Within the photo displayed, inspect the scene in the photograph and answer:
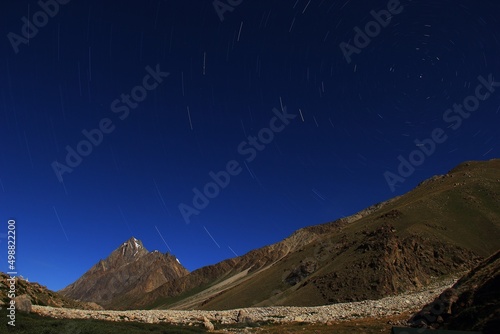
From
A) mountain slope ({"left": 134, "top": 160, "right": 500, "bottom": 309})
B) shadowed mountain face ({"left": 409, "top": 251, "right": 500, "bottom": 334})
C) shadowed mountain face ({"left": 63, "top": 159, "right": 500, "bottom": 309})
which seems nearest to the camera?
shadowed mountain face ({"left": 409, "top": 251, "right": 500, "bottom": 334})

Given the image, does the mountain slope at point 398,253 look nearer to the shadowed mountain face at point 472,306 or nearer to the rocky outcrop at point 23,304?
the shadowed mountain face at point 472,306

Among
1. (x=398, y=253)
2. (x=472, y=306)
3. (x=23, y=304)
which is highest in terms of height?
(x=23, y=304)

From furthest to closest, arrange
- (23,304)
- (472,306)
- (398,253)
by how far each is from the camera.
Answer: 1. (398,253)
2. (23,304)
3. (472,306)

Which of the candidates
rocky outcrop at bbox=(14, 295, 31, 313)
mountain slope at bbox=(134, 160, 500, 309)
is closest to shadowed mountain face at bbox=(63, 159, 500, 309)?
mountain slope at bbox=(134, 160, 500, 309)

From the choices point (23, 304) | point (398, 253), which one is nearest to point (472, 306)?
point (23, 304)

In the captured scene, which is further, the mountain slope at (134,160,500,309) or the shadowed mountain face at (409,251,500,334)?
the mountain slope at (134,160,500,309)

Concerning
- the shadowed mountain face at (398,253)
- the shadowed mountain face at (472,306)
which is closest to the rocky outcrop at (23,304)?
the shadowed mountain face at (472,306)

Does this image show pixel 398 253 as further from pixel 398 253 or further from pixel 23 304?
pixel 23 304

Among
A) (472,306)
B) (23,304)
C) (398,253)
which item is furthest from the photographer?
(398,253)

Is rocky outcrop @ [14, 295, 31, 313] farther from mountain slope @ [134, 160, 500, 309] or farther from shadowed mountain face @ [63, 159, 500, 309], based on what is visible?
shadowed mountain face @ [63, 159, 500, 309]

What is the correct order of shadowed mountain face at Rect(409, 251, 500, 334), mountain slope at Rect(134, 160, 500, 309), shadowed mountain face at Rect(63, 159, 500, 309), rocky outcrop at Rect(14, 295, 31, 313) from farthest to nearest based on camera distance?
mountain slope at Rect(134, 160, 500, 309), shadowed mountain face at Rect(63, 159, 500, 309), rocky outcrop at Rect(14, 295, 31, 313), shadowed mountain face at Rect(409, 251, 500, 334)

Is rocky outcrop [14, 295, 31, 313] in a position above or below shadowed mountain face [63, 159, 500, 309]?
above

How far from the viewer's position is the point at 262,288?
123m

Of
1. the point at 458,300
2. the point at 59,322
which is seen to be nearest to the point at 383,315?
the point at 458,300
